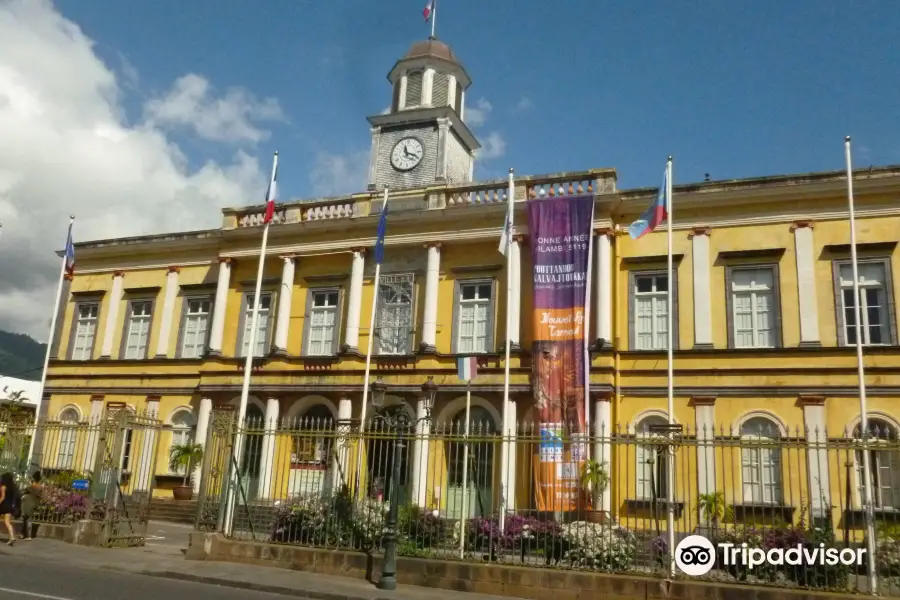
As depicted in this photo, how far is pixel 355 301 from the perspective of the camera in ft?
74.2

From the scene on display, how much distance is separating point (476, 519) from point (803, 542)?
512 cm

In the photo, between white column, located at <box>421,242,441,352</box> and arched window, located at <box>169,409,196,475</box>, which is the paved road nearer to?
white column, located at <box>421,242,441,352</box>

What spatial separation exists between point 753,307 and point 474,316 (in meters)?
7.42

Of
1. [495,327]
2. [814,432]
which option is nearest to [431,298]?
[495,327]

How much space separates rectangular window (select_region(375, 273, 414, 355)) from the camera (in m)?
22.5

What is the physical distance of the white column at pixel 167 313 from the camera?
25656 millimetres

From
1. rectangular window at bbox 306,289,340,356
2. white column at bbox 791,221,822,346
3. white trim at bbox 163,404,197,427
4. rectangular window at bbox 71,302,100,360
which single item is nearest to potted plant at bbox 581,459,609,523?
white column at bbox 791,221,822,346

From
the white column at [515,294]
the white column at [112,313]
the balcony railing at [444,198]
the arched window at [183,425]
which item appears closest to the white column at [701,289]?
the balcony railing at [444,198]

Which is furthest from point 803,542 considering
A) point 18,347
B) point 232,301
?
point 18,347

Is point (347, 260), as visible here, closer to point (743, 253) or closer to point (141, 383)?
point (141, 383)

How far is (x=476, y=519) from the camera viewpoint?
43.2 feet

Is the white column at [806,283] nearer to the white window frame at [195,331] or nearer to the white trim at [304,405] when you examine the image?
the white trim at [304,405]

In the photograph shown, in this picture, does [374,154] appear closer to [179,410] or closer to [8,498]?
[179,410]

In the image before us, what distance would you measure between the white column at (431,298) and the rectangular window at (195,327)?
26.6ft
